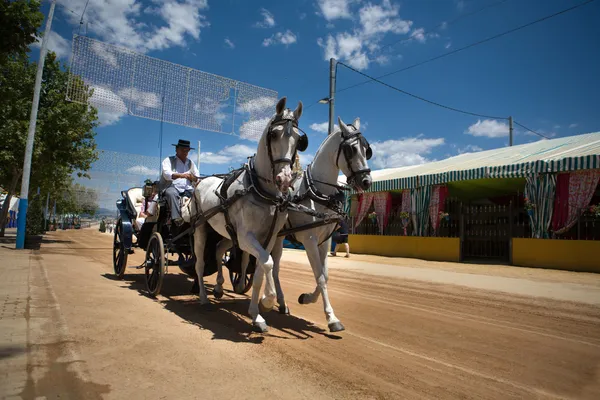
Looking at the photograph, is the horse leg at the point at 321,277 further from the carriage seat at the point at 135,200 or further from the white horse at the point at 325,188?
the carriage seat at the point at 135,200

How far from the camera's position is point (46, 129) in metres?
17.9

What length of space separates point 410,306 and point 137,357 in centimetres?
404

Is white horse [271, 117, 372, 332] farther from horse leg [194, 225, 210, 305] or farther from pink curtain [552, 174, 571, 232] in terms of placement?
pink curtain [552, 174, 571, 232]

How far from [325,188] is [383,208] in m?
13.4

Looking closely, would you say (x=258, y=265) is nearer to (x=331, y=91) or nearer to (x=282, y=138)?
(x=282, y=138)

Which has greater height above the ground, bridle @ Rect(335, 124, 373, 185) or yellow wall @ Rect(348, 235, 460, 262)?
bridle @ Rect(335, 124, 373, 185)

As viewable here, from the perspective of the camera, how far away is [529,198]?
1211 cm

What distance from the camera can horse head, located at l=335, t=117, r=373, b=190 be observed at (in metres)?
4.16

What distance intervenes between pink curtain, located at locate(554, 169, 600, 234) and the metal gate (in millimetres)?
2618

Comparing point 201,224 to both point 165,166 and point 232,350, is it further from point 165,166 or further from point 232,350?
point 232,350

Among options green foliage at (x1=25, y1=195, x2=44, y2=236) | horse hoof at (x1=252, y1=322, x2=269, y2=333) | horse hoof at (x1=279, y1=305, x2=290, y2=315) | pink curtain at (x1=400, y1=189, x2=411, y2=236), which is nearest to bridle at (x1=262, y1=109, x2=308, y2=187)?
horse hoof at (x1=252, y1=322, x2=269, y2=333)

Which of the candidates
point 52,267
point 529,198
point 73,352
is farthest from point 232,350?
point 529,198

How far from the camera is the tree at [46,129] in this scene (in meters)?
16.8

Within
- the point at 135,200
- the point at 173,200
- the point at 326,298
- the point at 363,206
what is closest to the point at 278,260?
the point at 326,298
